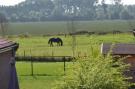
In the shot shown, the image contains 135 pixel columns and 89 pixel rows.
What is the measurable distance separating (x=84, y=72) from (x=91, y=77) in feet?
1.01

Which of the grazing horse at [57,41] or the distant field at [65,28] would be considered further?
the distant field at [65,28]

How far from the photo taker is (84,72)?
36.5 feet

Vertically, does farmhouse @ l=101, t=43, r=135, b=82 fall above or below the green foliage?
below

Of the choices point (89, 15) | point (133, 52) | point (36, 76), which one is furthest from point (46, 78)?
point (89, 15)

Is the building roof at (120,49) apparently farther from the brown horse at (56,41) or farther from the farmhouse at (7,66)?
the brown horse at (56,41)

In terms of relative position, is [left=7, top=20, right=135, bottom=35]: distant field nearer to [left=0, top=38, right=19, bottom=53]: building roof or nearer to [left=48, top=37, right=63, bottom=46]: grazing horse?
[left=48, top=37, right=63, bottom=46]: grazing horse

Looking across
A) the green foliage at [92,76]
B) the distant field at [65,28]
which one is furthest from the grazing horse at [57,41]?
the green foliage at [92,76]


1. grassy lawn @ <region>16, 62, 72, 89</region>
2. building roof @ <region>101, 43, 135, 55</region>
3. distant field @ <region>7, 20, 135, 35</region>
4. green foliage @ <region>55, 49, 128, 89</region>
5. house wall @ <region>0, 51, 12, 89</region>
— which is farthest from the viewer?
distant field @ <region>7, 20, 135, 35</region>

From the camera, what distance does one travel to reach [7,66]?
1535 cm

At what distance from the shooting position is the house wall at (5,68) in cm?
1466

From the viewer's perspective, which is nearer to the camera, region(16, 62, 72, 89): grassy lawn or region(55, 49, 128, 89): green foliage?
region(55, 49, 128, 89): green foliage

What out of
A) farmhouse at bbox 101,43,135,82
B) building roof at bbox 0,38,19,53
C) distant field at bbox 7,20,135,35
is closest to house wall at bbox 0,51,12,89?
building roof at bbox 0,38,19,53

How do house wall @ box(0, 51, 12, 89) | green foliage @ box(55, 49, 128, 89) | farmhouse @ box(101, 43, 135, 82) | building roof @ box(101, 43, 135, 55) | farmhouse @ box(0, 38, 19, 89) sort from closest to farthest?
green foliage @ box(55, 49, 128, 89), farmhouse @ box(0, 38, 19, 89), house wall @ box(0, 51, 12, 89), farmhouse @ box(101, 43, 135, 82), building roof @ box(101, 43, 135, 55)

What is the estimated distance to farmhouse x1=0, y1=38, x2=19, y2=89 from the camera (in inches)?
557
